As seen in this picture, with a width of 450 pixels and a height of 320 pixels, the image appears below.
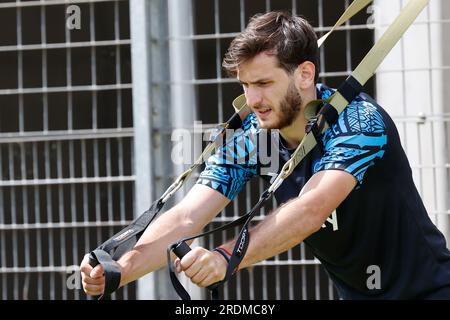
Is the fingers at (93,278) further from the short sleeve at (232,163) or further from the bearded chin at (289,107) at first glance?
the bearded chin at (289,107)

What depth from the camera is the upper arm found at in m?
3.34

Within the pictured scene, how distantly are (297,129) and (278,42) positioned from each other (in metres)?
0.34

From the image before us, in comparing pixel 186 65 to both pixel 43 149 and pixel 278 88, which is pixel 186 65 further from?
pixel 278 88

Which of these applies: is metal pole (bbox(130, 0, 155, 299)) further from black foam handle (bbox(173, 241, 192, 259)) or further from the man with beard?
black foam handle (bbox(173, 241, 192, 259))

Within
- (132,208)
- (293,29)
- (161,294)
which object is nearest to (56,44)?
(132,208)

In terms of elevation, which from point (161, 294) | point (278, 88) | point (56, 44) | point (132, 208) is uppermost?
point (56, 44)

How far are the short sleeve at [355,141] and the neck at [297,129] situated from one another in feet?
0.69

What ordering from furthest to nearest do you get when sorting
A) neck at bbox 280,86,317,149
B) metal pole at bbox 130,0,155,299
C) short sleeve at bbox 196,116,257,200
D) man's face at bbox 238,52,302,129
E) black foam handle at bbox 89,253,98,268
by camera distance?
metal pole at bbox 130,0,155,299 < short sleeve at bbox 196,116,257,200 < neck at bbox 280,86,317,149 < man's face at bbox 238,52,302,129 < black foam handle at bbox 89,253,98,268

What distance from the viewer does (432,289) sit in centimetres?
381

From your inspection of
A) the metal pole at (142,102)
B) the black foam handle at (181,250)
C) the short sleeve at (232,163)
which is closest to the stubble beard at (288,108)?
the short sleeve at (232,163)

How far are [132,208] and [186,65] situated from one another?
89 centimetres

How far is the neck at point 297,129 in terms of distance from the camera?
376 centimetres

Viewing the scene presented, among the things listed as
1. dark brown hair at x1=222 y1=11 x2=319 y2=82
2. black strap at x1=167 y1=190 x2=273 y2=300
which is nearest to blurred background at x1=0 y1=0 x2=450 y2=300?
dark brown hair at x1=222 y1=11 x2=319 y2=82

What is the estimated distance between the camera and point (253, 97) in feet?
11.9
